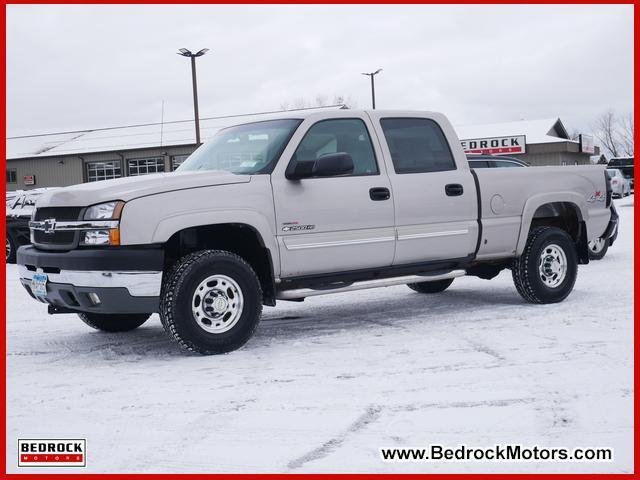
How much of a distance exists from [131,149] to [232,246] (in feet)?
146

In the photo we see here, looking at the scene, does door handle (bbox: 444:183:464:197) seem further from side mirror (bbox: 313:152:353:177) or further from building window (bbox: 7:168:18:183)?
building window (bbox: 7:168:18:183)

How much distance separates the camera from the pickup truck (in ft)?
19.7

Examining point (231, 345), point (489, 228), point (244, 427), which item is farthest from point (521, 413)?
point (489, 228)

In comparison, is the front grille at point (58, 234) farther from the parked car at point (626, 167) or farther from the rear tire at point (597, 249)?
the parked car at point (626, 167)

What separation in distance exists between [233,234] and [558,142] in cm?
5248

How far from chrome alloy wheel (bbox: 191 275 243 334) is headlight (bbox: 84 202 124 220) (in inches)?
32.0

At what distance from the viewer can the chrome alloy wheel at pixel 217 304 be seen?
243 inches

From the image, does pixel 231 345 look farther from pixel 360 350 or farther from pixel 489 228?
pixel 489 228

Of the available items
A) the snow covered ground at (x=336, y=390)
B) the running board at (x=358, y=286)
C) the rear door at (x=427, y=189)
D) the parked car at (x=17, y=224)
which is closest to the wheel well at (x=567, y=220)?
the snow covered ground at (x=336, y=390)

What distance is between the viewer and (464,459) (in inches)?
151

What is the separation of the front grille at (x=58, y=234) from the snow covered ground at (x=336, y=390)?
902mm

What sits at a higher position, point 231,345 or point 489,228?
point 489,228

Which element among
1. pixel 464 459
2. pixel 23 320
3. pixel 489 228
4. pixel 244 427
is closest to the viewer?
pixel 464 459

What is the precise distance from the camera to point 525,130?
60.2 m
